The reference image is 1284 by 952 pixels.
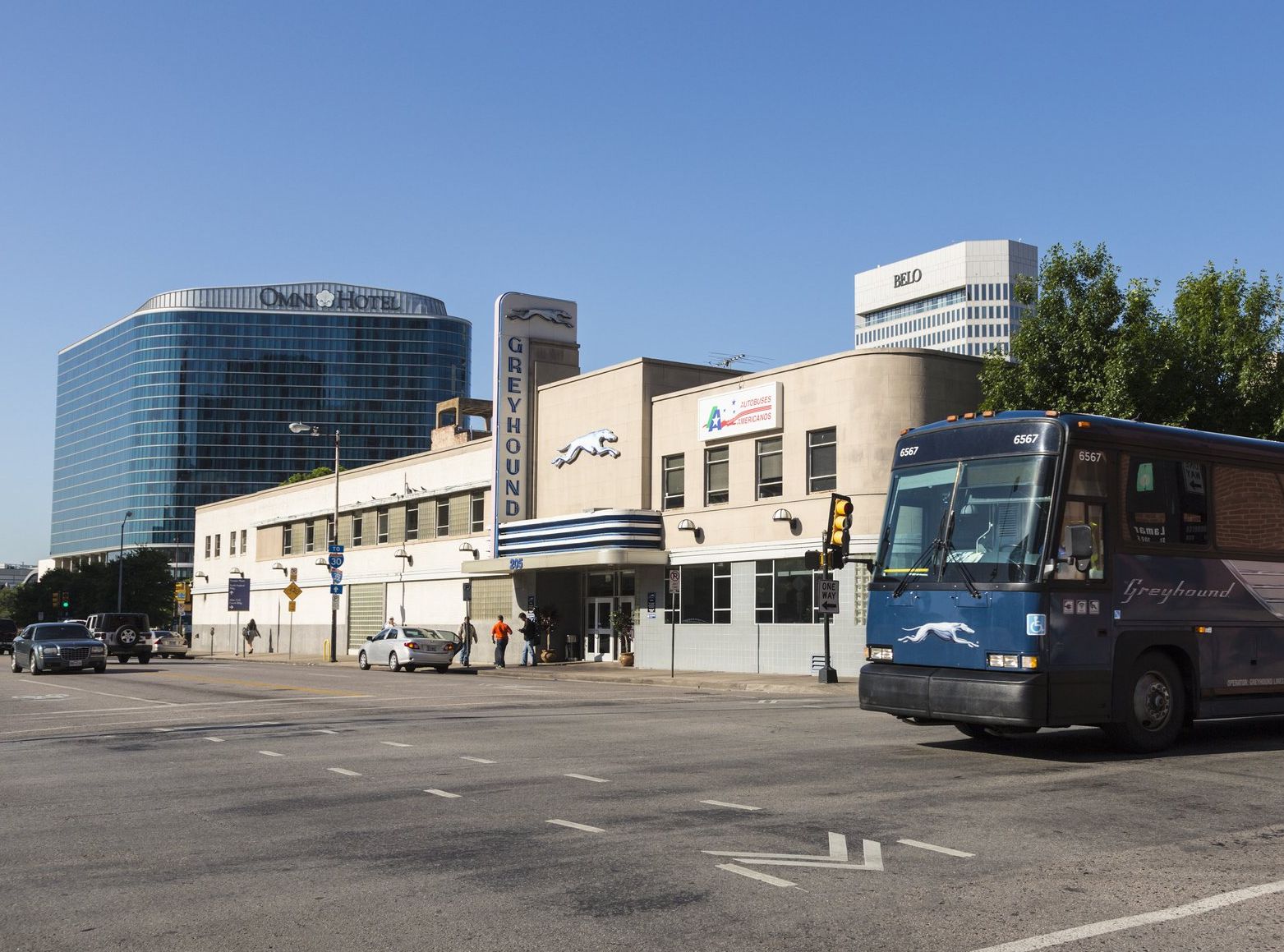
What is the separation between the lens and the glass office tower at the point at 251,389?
187125 millimetres

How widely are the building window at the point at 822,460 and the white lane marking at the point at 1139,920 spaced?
89.8ft

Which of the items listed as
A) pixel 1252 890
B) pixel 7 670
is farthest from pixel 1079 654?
pixel 7 670

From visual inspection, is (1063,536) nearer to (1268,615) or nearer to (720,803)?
(1268,615)

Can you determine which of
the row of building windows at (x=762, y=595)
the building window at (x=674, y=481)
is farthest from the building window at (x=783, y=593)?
the building window at (x=674, y=481)

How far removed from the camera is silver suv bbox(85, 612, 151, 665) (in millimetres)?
48188

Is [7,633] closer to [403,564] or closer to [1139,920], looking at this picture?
[403,564]

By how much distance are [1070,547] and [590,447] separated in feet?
103

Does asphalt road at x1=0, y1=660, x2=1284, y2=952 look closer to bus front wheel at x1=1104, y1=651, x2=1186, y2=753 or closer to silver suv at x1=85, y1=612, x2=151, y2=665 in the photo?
bus front wheel at x1=1104, y1=651, x2=1186, y2=753

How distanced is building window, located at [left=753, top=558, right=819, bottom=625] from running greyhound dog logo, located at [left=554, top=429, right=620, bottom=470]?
8.13 meters

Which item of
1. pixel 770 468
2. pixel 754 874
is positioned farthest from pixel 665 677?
pixel 754 874

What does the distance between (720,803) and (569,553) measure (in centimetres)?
3123

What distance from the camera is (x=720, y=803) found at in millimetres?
10195

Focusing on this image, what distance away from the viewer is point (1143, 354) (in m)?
→ 30.8

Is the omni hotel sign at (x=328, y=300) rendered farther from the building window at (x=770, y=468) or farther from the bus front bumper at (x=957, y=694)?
the bus front bumper at (x=957, y=694)
